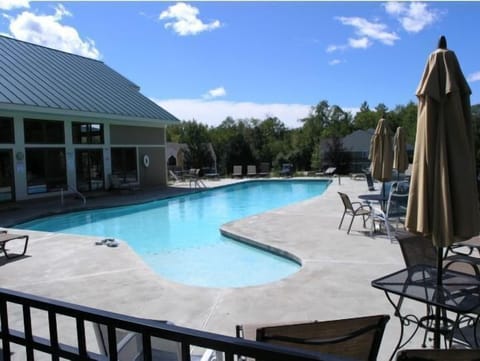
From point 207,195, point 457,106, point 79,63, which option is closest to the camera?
point 457,106

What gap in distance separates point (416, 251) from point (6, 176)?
1393 centimetres

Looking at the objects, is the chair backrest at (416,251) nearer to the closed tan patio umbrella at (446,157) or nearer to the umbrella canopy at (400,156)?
the closed tan patio umbrella at (446,157)

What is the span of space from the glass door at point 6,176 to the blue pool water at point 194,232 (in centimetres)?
289

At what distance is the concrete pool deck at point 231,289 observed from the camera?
4020mm

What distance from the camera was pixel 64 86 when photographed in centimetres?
1614

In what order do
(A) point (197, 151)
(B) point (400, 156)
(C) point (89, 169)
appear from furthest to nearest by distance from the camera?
(A) point (197, 151)
(C) point (89, 169)
(B) point (400, 156)

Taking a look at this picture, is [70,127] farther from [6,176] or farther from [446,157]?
[446,157]

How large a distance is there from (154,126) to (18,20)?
8.02m

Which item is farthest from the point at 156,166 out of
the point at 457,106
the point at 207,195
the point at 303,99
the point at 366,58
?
the point at 303,99

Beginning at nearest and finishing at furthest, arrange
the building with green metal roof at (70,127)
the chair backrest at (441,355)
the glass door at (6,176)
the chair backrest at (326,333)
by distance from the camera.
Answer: the chair backrest at (441,355) → the chair backrest at (326,333) → the glass door at (6,176) → the building with green metal roof at (70,127)

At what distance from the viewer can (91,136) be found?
54.8 ft

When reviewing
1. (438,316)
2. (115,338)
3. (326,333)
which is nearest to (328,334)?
(326,333)

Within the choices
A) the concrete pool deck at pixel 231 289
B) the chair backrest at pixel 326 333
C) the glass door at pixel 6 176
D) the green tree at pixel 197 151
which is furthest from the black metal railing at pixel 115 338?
the green tree at pixel 197 151

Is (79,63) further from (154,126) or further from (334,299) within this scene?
(334,299)
